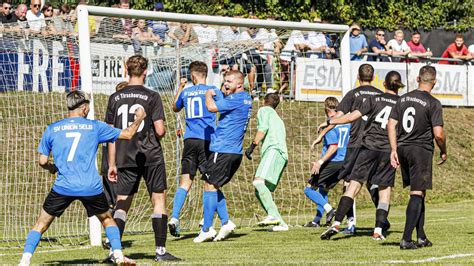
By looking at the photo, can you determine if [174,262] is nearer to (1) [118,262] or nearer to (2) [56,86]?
(1) [118,262]

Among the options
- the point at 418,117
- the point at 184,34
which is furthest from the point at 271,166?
the point at 418,117

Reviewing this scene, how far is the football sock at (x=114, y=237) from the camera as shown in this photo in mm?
10672

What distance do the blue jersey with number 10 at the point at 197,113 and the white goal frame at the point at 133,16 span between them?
43.1 inches

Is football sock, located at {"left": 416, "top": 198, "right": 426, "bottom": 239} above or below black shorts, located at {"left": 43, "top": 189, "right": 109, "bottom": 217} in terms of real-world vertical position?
below

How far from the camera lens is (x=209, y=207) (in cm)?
1394

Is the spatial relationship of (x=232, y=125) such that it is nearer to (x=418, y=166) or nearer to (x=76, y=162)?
(x=418, y=166)

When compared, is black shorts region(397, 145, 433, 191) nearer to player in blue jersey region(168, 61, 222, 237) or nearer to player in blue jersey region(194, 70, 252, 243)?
player in blue jersey region(194, 70, 252, 243)

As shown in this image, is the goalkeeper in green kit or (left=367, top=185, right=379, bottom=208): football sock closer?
(left=367, top=185, right=379, bottom=208): football sock

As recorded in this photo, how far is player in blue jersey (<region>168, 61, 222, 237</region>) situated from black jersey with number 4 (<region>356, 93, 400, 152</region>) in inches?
81.7

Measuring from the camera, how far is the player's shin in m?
11.4

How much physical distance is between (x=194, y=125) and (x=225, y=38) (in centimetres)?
379

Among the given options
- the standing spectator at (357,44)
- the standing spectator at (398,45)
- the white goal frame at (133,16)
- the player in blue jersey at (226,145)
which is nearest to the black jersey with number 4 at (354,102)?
the player in blue jersey at (226,145)

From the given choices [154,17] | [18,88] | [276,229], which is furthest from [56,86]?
[276,229]

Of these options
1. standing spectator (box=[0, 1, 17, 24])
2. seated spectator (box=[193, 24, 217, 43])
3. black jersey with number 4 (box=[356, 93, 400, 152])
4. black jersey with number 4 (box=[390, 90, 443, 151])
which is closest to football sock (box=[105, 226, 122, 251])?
black jersey with number 4 (box=[390, 90, 443, 151])
